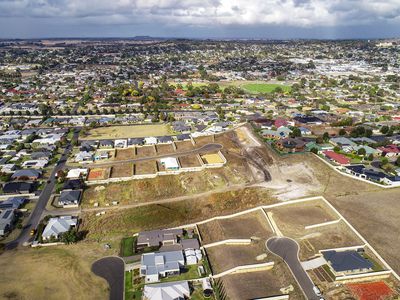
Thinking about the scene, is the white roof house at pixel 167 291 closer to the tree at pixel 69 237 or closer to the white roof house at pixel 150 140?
the tree at pixel 69 237

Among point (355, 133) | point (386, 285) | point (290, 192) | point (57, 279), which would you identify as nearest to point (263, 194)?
point (290, 192)

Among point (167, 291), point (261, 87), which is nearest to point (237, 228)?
point (167, 291)

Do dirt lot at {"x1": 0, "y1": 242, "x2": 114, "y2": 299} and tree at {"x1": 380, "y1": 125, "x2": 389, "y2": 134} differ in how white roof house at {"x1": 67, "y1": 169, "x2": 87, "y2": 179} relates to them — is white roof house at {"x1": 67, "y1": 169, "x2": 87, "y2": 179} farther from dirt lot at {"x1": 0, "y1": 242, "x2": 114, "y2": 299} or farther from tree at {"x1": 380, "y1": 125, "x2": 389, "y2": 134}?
tree at {"x1": 380, "y1": 125, "x2": 389, "y2": 134}

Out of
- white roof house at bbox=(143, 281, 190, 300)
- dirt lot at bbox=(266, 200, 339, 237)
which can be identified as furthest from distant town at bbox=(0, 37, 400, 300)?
dirt lot at bbox=(266, 200, 339, 237)

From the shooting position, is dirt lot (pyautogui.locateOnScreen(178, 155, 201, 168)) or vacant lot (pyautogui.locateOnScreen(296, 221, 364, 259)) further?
dirt lot (pyautogui.locateOnScreen(178, 155, 201, 168))

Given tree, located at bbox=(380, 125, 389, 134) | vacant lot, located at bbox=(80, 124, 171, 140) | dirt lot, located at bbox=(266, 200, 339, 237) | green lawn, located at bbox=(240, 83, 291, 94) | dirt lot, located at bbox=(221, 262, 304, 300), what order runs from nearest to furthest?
dirt lot, located at bbox=(221, 262, 304, 300), dirt lot, located at bbox=(266, 200, 339, 237), tree, located at bbox=(380, 125, 389, 134), vacant lot, located at bbox=(80, 124, 171, 140), green lawn, located at bbox=(240, 83, 291, 94)

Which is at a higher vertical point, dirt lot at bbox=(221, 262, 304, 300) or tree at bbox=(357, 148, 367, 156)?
tree at bbox=(357, 148, 367, 156)
